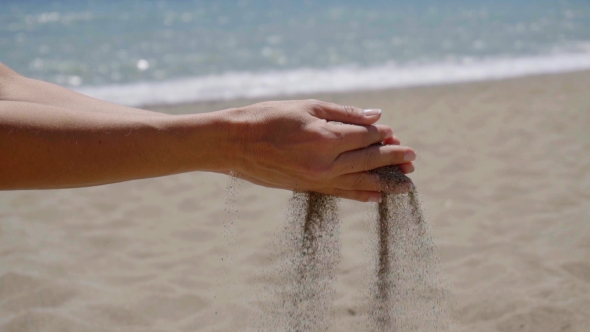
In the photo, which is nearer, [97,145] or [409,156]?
[97,145]

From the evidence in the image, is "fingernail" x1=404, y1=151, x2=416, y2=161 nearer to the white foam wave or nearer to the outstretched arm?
the outstretched arm

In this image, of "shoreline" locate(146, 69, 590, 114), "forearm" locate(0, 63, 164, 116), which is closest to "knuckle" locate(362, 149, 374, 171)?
"forearm" locate(0, 63, 164, 116)

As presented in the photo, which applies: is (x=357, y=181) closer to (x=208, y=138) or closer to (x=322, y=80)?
(x=208, y=138)

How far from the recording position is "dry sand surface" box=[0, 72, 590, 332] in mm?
2732

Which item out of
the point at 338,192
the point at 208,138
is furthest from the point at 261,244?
the point at 208,138

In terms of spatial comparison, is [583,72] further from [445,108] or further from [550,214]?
[550,214]

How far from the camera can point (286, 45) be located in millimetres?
11492

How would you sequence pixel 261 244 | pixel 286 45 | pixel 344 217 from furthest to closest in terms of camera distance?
pixel 286 45, pixel 344 217, pixel 261 244

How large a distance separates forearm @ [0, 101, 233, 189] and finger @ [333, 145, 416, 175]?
0.40 meters

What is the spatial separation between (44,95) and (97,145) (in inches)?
24.5

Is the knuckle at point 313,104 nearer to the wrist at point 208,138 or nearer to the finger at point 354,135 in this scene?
the finger at point 354,135

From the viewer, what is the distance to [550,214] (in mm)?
3602

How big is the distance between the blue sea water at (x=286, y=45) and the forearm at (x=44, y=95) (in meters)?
5.33

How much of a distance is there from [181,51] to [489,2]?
32.6 ft
